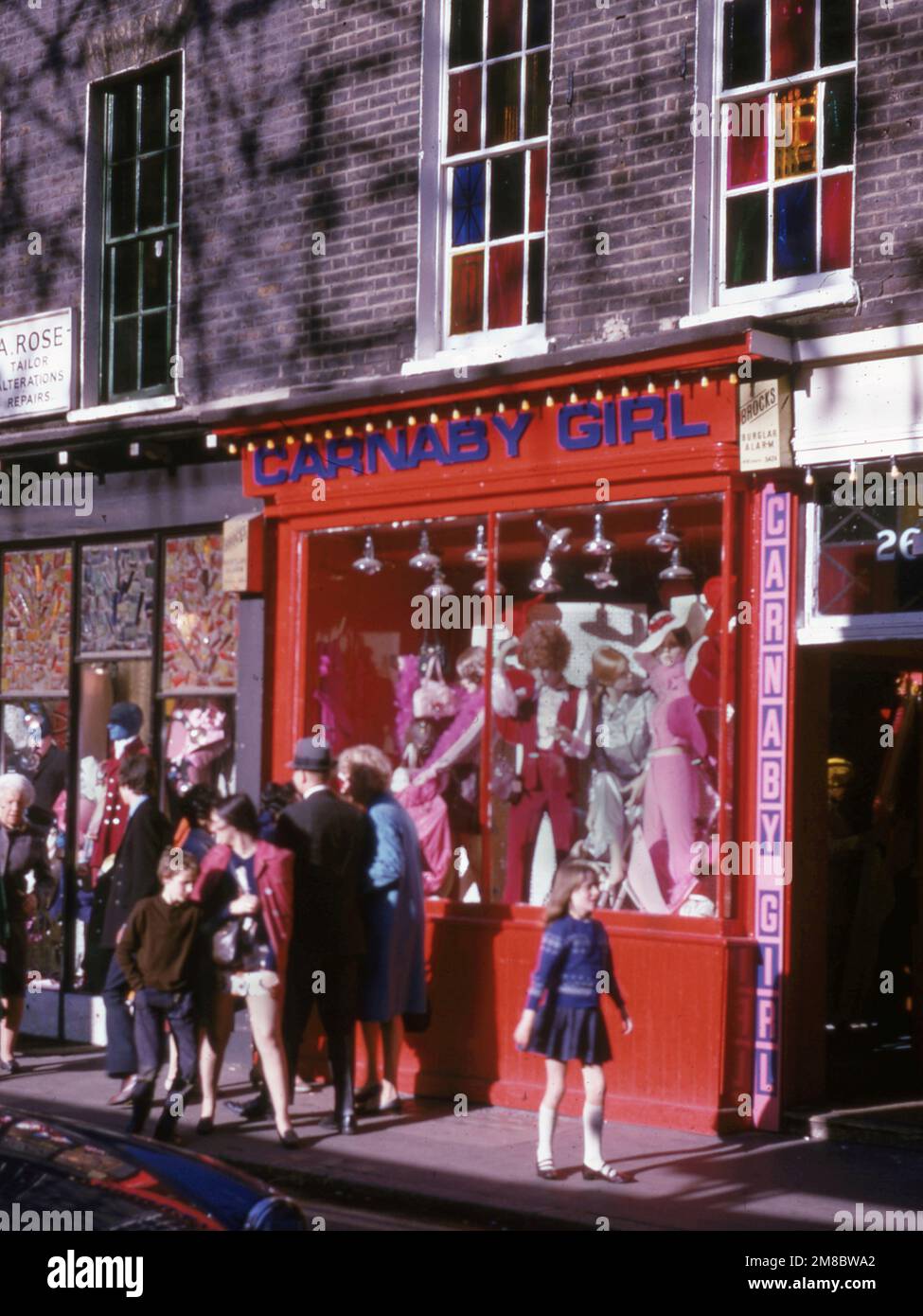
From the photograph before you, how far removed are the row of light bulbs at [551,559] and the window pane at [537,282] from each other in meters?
1.31

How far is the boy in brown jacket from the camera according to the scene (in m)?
9.40

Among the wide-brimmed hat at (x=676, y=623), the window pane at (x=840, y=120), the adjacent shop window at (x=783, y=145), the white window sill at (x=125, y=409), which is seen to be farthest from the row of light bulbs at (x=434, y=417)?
the window pane at (x=840, y=120)

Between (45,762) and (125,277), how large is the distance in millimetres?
3679

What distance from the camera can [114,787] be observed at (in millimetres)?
13234

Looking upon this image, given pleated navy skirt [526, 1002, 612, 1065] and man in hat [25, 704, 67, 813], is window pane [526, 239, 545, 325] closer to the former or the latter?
pleated navy skirt [526, 1002, 612, 1065]

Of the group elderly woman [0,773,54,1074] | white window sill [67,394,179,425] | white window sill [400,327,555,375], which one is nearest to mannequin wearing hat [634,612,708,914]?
white window sill [400,327,555,375]

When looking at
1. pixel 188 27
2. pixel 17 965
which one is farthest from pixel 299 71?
pixel 17 965

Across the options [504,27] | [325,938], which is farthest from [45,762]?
[504,27]

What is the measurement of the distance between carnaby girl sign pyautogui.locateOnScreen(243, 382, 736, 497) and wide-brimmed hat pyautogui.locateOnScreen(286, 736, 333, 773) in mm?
2005

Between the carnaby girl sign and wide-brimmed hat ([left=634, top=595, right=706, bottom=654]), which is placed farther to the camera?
wide-brimmed hat ([left=634, top=595, right=706, bottom=654])

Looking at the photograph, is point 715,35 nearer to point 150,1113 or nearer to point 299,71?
point 299,71

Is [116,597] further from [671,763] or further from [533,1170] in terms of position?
[533,1170]

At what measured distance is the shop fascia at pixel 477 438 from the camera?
10438mm
